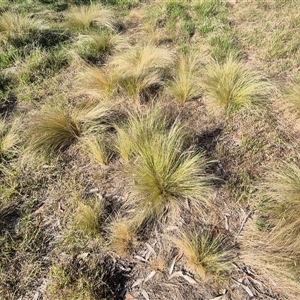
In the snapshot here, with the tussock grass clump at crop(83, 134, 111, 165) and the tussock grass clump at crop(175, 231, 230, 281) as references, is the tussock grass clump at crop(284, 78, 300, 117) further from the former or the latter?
the tussock grass clump at crop(83, 134, 111, 165)

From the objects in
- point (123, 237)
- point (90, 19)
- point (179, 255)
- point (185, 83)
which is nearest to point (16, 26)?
point (90, 19)

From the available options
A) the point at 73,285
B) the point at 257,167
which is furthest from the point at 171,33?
the point at 73,285

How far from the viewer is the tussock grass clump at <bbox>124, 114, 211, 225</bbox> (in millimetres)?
2826

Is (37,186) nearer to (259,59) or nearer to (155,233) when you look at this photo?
(155,233)

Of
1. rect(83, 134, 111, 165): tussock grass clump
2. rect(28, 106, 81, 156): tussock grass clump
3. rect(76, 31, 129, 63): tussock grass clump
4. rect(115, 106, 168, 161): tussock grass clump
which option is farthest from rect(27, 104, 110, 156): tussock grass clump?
rect(76, 31, 129, 63): tussock grass clump

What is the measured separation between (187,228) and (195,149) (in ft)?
2.90

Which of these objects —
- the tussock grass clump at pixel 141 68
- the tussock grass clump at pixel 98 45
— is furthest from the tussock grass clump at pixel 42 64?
the tussock grass clump at pixel 141 68

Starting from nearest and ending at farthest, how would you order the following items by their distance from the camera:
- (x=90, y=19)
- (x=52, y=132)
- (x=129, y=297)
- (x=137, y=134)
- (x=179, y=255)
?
(x=129, y=297) → (x=179, y=255) → (x=137, y=134) → (x=52, y=132) → (x=90, y=19)

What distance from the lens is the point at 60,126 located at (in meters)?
3.52

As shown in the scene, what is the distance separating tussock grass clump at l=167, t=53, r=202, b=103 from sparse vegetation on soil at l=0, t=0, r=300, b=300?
0.02 m

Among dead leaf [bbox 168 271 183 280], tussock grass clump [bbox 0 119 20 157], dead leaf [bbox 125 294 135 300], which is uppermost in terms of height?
tussock grass clump [bbox 0 119 20 157]

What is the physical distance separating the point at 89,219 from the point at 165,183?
0.73m

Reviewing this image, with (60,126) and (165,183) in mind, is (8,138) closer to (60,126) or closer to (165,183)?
(60,126)

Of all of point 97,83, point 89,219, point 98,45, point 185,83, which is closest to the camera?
point 89,219
